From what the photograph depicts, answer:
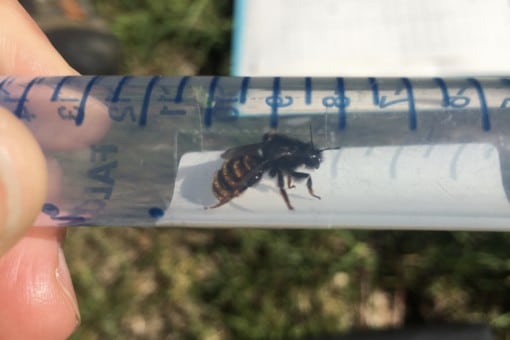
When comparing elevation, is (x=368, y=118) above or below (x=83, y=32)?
below

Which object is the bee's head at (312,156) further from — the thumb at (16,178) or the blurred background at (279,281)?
the blurred background at (279,281)

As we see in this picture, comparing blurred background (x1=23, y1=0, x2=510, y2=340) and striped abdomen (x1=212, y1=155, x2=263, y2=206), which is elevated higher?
striped abdomen (x1=212, y1=155, x2=263, y2=206)

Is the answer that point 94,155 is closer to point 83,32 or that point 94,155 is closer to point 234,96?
point 234,96

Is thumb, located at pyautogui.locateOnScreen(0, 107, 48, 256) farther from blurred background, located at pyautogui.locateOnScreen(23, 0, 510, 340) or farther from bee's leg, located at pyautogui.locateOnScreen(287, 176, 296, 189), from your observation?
blurred background, located at pyautogui.locateOnScreen(23, 0, 510, 340)

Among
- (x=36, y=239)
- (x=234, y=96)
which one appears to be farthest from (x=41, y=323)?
(x=234, y=96)

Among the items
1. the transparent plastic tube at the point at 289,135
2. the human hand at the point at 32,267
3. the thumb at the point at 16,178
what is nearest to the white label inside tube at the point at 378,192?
the transparent plastic tube at the point at 289,135

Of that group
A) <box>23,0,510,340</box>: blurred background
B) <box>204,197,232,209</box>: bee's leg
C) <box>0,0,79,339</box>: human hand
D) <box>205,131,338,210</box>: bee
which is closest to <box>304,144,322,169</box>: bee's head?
<box>205,131,338,210</box>: bee

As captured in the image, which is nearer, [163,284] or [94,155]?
[94,155]

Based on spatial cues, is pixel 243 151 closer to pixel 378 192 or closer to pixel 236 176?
pixel 236 176
